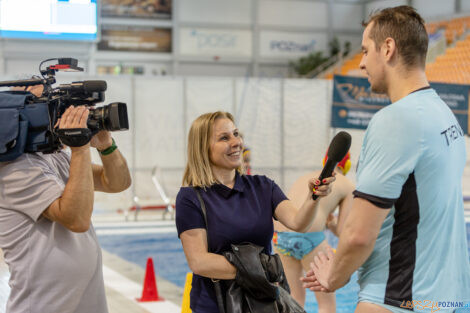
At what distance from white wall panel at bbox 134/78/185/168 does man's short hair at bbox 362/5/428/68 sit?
12654 millimetres

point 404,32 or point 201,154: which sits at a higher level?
point 404,32

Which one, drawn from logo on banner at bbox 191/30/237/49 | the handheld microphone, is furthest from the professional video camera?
logo on banner at bbox 191/30/237/49

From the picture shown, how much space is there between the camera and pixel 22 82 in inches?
99.0

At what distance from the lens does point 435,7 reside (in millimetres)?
24188

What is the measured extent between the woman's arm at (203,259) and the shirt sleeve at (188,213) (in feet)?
0.08

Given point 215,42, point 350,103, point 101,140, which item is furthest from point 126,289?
point 215,42

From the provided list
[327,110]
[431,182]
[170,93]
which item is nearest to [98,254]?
[431,182]

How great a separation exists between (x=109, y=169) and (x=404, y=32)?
5.15 ft

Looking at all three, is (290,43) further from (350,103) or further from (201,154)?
(201,154)

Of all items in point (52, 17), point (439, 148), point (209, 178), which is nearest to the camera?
point (439, 148)

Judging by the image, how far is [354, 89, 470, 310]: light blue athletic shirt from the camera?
5.95ft

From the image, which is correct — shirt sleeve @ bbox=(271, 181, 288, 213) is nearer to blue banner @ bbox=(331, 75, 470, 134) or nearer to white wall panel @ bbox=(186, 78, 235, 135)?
blue banner @ bbox=(331, 75, 470, 134)

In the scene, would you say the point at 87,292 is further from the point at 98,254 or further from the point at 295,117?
the point at 295,117

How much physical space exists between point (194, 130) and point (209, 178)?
0.94ft
